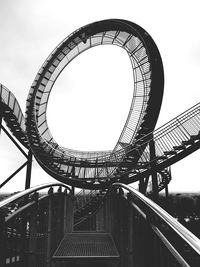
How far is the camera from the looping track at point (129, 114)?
11797 millimetres

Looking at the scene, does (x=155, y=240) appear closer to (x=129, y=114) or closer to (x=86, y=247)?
(x=86, y=247)

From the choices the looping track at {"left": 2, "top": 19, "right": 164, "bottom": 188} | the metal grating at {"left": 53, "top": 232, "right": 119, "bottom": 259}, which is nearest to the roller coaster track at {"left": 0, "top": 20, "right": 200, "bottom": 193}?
the looping track at {"left": 2, "top": 19, "right": 164, "bottom": 188}

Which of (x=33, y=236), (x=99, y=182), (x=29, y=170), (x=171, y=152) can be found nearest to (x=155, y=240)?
(x=33, y=236)

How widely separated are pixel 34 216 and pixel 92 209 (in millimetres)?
10063

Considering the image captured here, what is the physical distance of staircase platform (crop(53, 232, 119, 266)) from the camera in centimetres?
448

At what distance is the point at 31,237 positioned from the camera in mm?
3676

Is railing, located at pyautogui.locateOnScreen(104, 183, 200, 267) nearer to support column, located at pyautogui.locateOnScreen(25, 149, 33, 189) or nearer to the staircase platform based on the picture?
the staircase platform

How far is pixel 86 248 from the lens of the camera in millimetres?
5250

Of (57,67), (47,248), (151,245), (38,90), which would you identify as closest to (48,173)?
(38,90)

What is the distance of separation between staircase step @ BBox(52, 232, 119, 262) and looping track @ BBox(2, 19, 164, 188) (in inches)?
178

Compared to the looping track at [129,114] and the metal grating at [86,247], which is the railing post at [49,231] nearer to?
the metal grating at [86,247]

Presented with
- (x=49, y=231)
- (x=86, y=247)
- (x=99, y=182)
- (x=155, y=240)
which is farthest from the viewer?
(x=99, y=182)

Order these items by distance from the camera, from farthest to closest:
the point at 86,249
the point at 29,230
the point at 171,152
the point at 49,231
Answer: the point at 171,152
the point at 86,249
the point at 49,231
the point at 29,230

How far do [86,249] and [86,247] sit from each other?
0.17 meters
